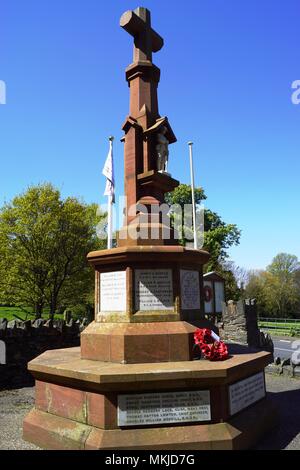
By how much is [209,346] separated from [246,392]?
0.89 meters

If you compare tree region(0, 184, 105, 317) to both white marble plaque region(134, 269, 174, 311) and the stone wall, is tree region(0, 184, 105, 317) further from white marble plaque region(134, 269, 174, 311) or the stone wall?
white marble plaque region(134, 269, 174, 311)

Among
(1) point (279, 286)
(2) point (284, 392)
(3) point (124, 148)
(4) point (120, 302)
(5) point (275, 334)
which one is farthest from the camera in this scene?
(1) point (279, 286)

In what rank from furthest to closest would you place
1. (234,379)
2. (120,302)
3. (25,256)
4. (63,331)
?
(25,256), (63,331), (120,302), (234,379)

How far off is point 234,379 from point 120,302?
2.19 metres

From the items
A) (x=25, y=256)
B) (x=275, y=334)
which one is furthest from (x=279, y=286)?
(x=25, y=256)

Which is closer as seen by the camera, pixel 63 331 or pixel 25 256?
pixel 63 331

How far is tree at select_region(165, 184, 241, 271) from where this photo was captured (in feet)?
121

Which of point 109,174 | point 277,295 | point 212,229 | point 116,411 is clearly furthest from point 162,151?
point 277,295

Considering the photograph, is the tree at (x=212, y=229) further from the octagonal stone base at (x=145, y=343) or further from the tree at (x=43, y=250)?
the octagonal stone base at (x=145, y=343)

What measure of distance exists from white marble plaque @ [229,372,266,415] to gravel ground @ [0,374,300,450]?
0.54 metres

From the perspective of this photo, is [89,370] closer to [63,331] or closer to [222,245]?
[63,331]

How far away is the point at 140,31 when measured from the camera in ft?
28.0

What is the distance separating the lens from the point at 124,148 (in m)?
8.06

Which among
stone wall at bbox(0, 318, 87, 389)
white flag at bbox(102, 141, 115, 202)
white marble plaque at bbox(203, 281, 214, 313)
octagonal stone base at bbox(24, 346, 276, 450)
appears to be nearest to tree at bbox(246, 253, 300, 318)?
white marble plaque at bbox(203, 281, 214, 313)
